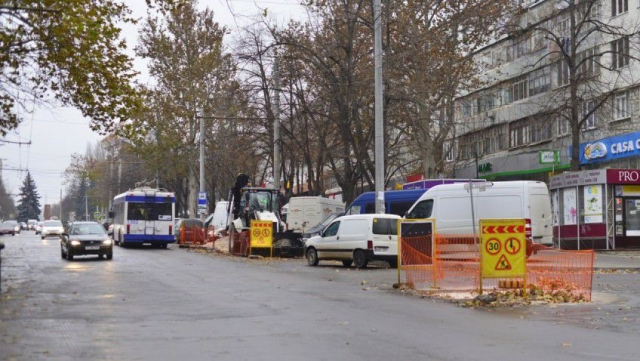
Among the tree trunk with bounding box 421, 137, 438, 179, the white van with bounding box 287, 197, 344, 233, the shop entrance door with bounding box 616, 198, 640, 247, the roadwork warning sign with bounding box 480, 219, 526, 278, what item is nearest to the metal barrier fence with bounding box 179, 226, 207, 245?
the white van with bounding box 287, 197, 344, 233

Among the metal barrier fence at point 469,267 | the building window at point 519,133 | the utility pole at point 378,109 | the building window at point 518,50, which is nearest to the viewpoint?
the metal barrier fence at point 469,267

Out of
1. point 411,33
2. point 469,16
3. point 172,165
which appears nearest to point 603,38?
point 469,16

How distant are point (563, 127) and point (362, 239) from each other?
86.1 feet

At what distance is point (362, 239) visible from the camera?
2589 cm

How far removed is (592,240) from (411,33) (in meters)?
12.0

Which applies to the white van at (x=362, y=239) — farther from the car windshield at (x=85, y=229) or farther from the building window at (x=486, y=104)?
the building window at (x=486, y=104)

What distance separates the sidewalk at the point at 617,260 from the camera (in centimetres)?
2503

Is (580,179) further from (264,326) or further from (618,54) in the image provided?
(264,326)

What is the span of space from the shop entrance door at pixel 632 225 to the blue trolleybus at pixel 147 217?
2130cm

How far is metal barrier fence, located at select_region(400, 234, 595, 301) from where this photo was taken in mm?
16500

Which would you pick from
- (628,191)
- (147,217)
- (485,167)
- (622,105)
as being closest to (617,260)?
(628,191)

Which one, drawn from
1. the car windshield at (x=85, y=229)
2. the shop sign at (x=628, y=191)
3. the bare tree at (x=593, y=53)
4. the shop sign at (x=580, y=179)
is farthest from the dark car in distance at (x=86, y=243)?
the bare tree at (x=593, y=53)

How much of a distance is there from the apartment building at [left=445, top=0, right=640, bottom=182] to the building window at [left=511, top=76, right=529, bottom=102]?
0.06 meters

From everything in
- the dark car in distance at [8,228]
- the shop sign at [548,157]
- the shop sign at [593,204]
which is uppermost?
the shop sign at [548,157]
